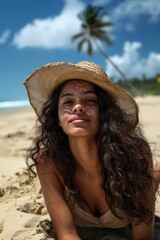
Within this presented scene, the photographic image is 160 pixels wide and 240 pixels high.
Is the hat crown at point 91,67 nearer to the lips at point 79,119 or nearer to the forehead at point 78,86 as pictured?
the forehead at point 78,86

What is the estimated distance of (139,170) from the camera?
2.54m

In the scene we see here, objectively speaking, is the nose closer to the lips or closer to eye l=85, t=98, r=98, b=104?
the lips

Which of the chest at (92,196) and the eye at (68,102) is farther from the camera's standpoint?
the chest at (92,196)

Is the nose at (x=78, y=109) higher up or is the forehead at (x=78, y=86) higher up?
the forehead at (x=78, y=86)

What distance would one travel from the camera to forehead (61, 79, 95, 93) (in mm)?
2570

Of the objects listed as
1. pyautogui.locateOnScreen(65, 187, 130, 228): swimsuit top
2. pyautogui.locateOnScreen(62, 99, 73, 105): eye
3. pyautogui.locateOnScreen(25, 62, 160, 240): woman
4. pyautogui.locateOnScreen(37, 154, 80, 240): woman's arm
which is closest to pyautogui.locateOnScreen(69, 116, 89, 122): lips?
pyautogui.locateOnScreen(25, 62, 160, 240): woman

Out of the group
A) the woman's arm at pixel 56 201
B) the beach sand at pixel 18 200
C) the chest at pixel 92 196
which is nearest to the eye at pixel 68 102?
the woman's arm at pixel 56 201

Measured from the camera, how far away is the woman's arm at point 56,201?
2.51 meters

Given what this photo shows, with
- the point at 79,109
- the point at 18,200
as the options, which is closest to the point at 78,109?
the point at 79,109

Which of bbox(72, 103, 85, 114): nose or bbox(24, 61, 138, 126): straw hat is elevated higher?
bbox(24, 61, 138, 126): straw hat

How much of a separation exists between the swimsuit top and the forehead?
76 cm

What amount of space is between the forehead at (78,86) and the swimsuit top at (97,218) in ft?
2.49

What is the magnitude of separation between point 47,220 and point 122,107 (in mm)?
1132

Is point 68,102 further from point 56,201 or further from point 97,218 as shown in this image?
point 97,218
